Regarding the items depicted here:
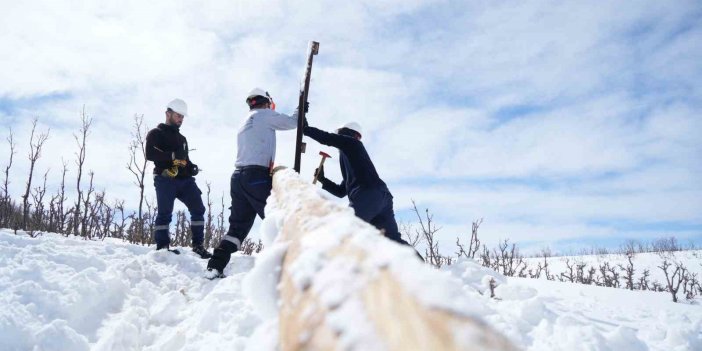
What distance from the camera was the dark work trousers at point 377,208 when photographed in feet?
14.8

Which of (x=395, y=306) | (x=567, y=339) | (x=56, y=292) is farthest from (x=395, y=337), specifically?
(x=56, y=292)

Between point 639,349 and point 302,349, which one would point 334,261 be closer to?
point 302,349

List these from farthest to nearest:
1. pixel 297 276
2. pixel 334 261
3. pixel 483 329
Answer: pixel 297 276 → pixel 334 261 → pixel 483 329

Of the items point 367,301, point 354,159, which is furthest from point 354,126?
point 367,301

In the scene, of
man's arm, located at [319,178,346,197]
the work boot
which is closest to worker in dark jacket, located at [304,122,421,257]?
man's arm, located at [319,178,346,197]

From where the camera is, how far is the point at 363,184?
15.3ft

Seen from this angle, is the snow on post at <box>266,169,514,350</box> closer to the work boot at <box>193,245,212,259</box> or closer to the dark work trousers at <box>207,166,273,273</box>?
the dark work trousers at <box>207,166,273,273</box>

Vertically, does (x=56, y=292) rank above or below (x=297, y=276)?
below

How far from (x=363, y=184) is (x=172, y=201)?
274 centimetres

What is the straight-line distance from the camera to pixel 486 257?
14.1 metres

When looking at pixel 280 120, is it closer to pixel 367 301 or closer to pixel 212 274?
pixel 212 274

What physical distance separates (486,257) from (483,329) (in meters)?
14.5

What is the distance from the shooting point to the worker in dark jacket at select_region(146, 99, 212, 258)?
530cm

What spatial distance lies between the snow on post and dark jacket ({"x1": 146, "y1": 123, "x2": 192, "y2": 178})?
182 inches
